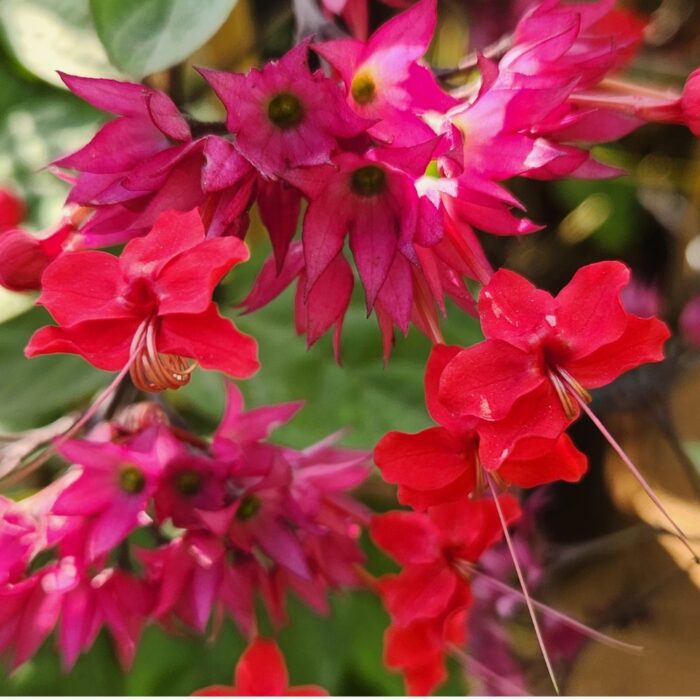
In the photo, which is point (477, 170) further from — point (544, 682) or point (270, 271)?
point (544, 682)

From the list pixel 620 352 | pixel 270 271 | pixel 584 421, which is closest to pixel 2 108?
pixel 270 271

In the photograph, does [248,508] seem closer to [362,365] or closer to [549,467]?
[549,467]

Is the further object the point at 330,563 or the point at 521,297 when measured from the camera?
the point at 330,563

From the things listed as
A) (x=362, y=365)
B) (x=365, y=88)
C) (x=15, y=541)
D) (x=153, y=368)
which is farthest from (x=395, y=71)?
(x=362, y=365)

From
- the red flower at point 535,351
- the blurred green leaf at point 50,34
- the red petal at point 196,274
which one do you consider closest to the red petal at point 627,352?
the red flower at point 535,351

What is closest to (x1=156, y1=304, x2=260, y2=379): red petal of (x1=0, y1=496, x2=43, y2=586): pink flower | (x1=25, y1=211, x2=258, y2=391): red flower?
(x1=25, y1=211, x2=258, y2=391): red flower

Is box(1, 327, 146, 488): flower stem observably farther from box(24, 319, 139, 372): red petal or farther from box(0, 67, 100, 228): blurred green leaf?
box(0, 67, 100, 228): blurred green leaf

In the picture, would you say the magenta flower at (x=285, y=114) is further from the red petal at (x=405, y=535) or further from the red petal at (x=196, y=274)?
the red petal at (x=405, y=535)

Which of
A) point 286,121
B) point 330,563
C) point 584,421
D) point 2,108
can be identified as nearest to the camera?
point 286,121

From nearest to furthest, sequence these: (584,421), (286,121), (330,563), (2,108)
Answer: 1. (286,121)
2. (330,563)
3. (2,108)
4. (584,421)
